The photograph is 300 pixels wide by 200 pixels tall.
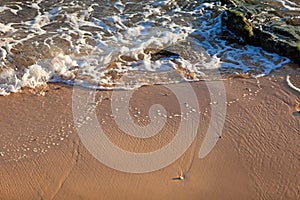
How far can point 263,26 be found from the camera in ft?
20.9

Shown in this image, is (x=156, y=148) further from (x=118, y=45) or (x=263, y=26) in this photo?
(x=263, y=26)

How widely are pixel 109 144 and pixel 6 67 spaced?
2.17 metres

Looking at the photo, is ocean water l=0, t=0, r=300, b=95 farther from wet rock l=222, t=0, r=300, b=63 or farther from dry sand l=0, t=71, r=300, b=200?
dry sand l=0, t=71, r=300, b=200

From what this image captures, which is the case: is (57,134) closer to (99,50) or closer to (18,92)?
(18,92)

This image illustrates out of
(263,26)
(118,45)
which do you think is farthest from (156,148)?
(263,26)

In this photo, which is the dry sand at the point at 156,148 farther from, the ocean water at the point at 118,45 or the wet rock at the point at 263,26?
the wet rock at the point at 263,26

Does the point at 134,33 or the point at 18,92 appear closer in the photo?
the point at 18,92

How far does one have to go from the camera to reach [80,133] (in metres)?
4.23

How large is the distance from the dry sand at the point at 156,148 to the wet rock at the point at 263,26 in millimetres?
1123

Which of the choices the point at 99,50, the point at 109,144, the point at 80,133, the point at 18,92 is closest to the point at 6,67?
the point at 18,92

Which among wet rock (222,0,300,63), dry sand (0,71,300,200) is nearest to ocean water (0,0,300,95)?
wet rock (222,0,300,63)

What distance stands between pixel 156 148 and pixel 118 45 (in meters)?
2.45

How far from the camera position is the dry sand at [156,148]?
362cm

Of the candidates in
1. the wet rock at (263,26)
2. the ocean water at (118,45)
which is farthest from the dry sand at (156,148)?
the wet rock at (263,26)
